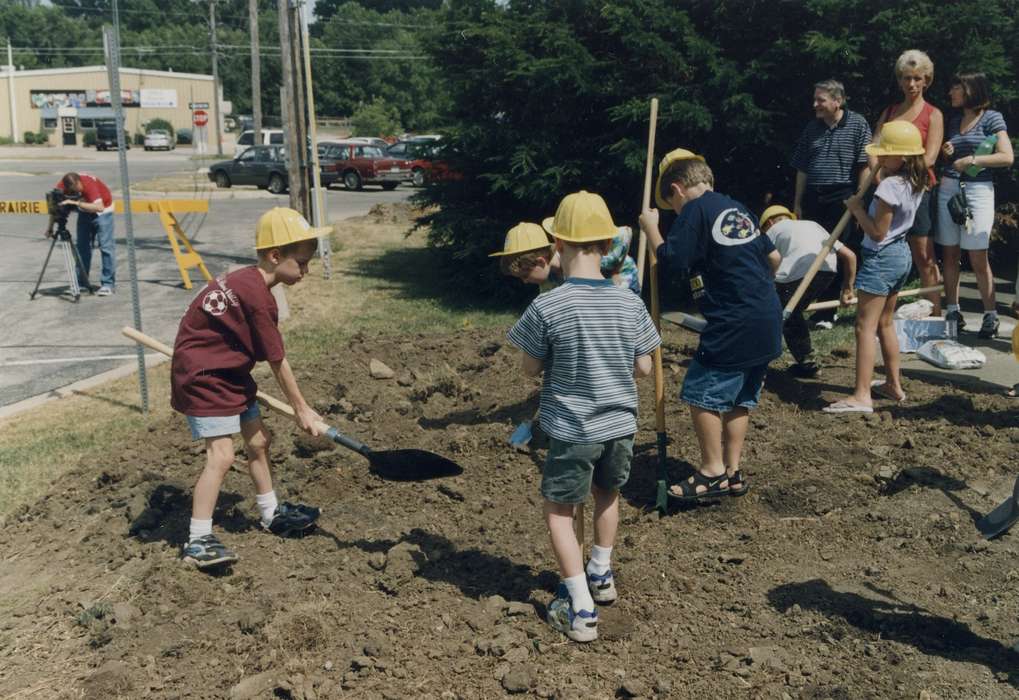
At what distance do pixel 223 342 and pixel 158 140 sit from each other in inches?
2335

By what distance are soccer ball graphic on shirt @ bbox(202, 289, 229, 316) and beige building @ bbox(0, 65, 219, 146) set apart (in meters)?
64.3

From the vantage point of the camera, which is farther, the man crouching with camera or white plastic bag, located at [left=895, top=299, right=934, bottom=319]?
the man crouching with camera

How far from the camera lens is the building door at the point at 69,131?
66688 millimetres

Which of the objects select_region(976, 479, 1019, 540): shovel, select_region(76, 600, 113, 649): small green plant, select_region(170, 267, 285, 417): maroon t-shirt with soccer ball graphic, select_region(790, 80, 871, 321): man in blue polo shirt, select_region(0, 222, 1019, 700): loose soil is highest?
select_region(790, 80, 871, 321): man in blue polo shirt

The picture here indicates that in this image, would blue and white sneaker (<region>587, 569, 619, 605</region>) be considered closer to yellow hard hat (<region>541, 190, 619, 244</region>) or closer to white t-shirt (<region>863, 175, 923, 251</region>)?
yellow hard hat (<region>541, 190, 619, 244</region>)

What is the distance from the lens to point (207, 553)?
14.9 feet

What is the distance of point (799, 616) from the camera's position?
13.3 feet

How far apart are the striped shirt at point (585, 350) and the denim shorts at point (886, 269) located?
2720 mm

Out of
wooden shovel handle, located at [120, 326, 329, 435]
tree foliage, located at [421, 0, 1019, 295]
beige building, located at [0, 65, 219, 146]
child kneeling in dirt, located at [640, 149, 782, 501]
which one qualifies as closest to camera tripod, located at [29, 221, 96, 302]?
tree foliage, located at [421, 0, 1019, 295]

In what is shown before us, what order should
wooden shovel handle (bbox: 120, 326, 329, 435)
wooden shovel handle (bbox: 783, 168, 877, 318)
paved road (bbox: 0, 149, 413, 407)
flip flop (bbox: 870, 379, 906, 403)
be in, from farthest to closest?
paved road (bbox: 0, 149, 413, 407) → flip flop (bbox: 870, 379, 906, 403) → wooden shovel handle (bbox: 783, 168, 877, 318) → wooden shovel handle (bbox: 120, 326, 329, 435)

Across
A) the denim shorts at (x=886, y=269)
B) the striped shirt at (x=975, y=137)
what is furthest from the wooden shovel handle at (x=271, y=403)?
the striped shirt at (x=975, y=137)

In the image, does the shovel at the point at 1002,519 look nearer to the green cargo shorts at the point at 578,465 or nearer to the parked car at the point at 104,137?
the green cargo shorts at the point at 578,465

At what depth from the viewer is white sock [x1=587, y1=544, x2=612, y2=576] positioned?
13.7 ft

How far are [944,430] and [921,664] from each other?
2.57m
